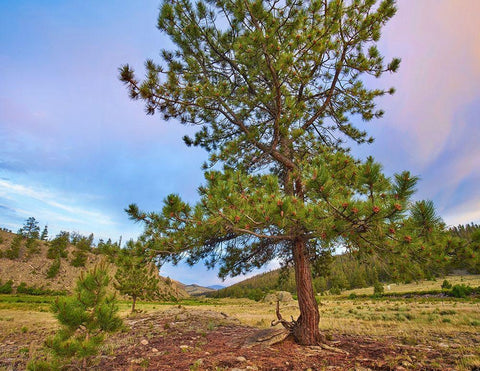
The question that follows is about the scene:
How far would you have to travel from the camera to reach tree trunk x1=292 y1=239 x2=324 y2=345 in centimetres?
526

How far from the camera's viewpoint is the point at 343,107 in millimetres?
7500

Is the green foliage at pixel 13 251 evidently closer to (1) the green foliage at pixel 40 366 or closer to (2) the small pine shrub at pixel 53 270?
(2) the small pine shrub at pixel 53 270

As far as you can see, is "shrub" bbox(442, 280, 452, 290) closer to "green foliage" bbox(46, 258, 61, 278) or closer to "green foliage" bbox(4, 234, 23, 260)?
"green foliage" bbox(46, 258, 61, 278)

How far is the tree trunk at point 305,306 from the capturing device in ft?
17.3

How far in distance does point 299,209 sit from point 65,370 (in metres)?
4.70

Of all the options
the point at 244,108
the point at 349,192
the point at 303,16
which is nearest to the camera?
the point at 349,192

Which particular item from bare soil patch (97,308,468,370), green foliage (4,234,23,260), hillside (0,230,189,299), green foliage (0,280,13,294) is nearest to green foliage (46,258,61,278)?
hillside (0,230,189,299)

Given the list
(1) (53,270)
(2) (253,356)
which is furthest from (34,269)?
(2) (253,356)

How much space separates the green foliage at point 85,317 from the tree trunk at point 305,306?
3753 millimetres

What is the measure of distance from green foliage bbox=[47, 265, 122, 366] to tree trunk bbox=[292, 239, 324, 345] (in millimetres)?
3753

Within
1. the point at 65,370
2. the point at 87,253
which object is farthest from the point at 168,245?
the point at 87,253

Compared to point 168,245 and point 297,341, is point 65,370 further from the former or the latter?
point 297,341

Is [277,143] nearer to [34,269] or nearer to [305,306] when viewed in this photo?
[305,306]

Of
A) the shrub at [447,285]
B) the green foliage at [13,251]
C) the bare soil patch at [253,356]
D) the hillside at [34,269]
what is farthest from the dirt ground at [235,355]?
the green foliage at [13,251]
